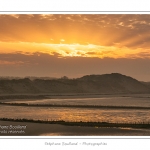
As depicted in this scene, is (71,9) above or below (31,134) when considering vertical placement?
above

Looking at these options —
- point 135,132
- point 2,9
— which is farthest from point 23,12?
point 135,132

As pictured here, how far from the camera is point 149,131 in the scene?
42.0 ft

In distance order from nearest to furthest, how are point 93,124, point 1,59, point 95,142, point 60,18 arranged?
point 95,142 < point 60,18 < point 1,59 < point 93,124

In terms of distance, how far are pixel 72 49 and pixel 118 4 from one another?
333 cm

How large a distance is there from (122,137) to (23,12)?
6.77 m

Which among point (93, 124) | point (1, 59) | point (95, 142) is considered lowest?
point (95, 142)

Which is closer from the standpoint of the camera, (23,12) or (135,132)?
(23,12)

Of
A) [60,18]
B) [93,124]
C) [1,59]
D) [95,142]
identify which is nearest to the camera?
[95,142]

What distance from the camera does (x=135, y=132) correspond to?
12680 mm

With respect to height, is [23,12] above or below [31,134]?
above

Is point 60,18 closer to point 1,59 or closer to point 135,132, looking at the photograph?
point 1,59

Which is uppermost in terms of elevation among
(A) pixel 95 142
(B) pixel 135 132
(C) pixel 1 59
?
(C) pixel 1 59

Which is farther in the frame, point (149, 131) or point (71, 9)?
point (149, 131)

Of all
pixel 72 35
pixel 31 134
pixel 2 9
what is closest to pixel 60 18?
pixel 72 35
